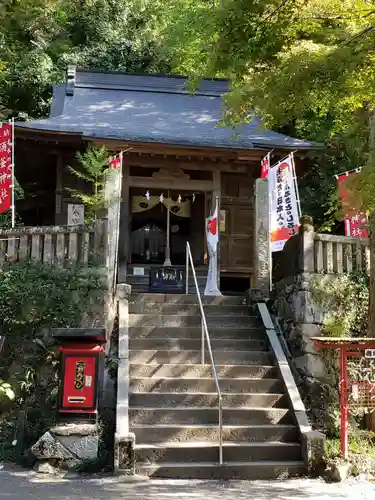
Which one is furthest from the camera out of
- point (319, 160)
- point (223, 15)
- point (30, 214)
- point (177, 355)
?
point (30, 214)

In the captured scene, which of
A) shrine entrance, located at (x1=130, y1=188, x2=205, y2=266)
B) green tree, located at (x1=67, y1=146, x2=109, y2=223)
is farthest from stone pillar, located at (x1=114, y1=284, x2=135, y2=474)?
shrine entrance, located at (x1=130, y1=188, x2=205, y2=266)

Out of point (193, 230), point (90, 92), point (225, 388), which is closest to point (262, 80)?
point (225, 388)

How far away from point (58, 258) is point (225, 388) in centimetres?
336

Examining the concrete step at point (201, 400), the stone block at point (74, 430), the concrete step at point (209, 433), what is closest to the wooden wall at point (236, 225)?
the concrete step at point (201, 400)

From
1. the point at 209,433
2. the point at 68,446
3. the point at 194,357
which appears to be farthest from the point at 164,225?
the point at 68,446

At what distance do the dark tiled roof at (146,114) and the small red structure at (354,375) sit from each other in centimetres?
534

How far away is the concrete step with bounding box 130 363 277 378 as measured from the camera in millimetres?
8156

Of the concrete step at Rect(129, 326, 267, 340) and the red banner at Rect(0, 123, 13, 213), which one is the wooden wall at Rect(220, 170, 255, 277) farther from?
the red banner at Rect(0, 123, 13, 213)

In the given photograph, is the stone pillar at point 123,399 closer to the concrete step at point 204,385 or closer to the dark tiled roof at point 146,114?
the concrete step at point 204,385

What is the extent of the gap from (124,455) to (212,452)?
1.17 metres

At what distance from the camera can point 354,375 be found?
7578 millimetres

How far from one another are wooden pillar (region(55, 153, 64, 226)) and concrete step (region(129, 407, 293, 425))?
23.9 feet

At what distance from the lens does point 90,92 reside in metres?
16.6

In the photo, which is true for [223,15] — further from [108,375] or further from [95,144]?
[95,144]
